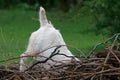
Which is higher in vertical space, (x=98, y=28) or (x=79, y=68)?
(x=98, y=28)

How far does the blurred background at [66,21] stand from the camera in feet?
45.9

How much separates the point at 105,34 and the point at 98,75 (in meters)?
9.94

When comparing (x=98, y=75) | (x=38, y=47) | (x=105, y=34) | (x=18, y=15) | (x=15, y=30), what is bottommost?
(x=98, y=75)

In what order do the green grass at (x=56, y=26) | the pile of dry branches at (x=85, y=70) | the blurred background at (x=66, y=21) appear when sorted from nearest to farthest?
the pile of dry branches at (x=85, y=70) → the blurred background at (x=66, y=21) → the green grass at (x=56, y=26)

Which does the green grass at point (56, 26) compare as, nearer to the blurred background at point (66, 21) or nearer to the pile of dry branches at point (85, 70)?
the blurred background at point (66, 21)

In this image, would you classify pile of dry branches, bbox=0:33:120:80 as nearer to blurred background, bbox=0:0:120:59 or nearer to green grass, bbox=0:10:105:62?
blurred background, bbox=0:0:120:59

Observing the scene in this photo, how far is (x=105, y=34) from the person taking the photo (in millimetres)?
14391

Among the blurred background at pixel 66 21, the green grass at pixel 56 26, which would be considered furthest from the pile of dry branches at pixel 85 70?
the green grass at pixel 56 26

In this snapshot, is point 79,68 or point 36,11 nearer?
point 79,68

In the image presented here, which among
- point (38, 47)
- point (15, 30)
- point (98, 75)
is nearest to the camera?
point (98, 75)

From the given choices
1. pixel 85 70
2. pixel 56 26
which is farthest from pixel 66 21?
pixel 85 70

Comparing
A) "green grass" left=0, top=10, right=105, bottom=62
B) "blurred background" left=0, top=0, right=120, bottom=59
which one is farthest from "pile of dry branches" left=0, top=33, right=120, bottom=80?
"green grass" left=0, top=10, right=105, bottom=62

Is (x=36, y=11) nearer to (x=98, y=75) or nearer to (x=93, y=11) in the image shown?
(x=93, y=11)

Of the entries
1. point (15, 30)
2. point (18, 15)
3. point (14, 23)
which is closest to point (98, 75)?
point (15, 30)
